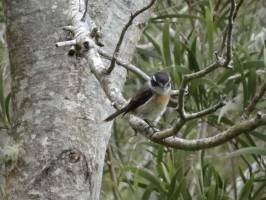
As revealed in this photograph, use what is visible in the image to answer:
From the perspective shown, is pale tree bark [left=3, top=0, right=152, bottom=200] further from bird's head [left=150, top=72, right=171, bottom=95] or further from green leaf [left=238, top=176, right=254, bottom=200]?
green leaf [left=238, top=176, right=254, bottom=200]

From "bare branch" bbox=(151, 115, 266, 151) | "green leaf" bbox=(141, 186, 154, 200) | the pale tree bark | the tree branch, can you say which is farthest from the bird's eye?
"bare branch" bbox=(151, 115, 266, 151)

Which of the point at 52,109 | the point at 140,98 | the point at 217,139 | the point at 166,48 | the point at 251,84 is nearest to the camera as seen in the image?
the point at 217,139

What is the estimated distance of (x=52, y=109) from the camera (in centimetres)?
229

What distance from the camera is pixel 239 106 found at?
3314mm

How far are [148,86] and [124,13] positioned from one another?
338 mm

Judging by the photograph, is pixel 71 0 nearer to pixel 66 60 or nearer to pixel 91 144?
pixel 66 60

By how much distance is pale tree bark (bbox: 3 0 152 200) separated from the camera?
2201 millimetres

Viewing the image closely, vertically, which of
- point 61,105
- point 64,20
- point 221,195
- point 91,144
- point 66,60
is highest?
point 64,20

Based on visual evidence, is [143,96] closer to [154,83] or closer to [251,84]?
[154,83]

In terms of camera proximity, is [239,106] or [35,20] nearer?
[35,20]

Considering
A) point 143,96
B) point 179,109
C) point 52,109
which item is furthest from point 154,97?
point 179,109

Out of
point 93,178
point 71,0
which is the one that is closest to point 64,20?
point 71,0

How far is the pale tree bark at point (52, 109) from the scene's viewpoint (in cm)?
220

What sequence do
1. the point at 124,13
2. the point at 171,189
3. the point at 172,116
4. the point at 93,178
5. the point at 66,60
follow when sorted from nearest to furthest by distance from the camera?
the point at 93,178
the point at 66,60
the point at 124,13
the point at 171,189
the point at 172,116
